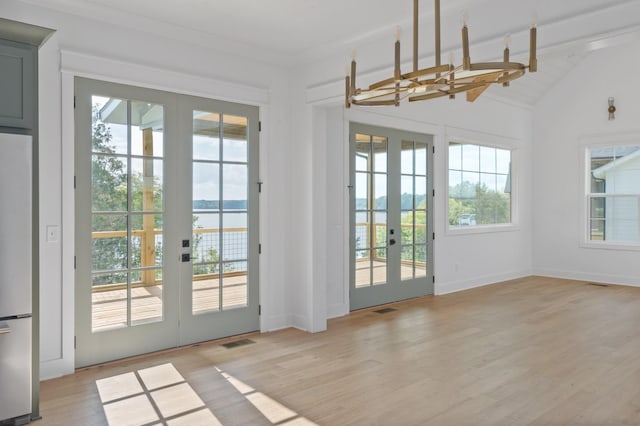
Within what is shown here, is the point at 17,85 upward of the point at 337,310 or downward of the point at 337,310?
upward

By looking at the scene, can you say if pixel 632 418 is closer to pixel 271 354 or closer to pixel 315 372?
pixel 315 372

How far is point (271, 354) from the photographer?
4113 millimetres

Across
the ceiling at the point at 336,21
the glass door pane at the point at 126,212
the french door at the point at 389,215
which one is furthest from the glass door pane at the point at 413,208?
the glass door pane at the point at 126,212

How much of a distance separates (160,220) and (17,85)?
163cm

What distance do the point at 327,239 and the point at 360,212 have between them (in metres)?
0.69

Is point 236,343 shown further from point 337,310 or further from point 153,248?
point 337,310

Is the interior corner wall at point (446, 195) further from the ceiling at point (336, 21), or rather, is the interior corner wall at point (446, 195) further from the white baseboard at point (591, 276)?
the ceiling at point (336, 21)

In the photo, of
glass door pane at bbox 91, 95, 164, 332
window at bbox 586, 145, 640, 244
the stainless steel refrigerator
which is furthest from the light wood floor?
window at bbox 586, 145, 640, 244

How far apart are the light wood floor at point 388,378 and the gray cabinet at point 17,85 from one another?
71.3 inches

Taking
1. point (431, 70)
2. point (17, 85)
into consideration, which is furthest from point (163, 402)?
point (431, 70)

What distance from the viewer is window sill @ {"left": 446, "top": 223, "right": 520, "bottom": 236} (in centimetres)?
709

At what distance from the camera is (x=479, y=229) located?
7488mm

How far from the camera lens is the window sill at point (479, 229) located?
7094mm

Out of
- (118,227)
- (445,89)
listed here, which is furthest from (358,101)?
(118,227)
